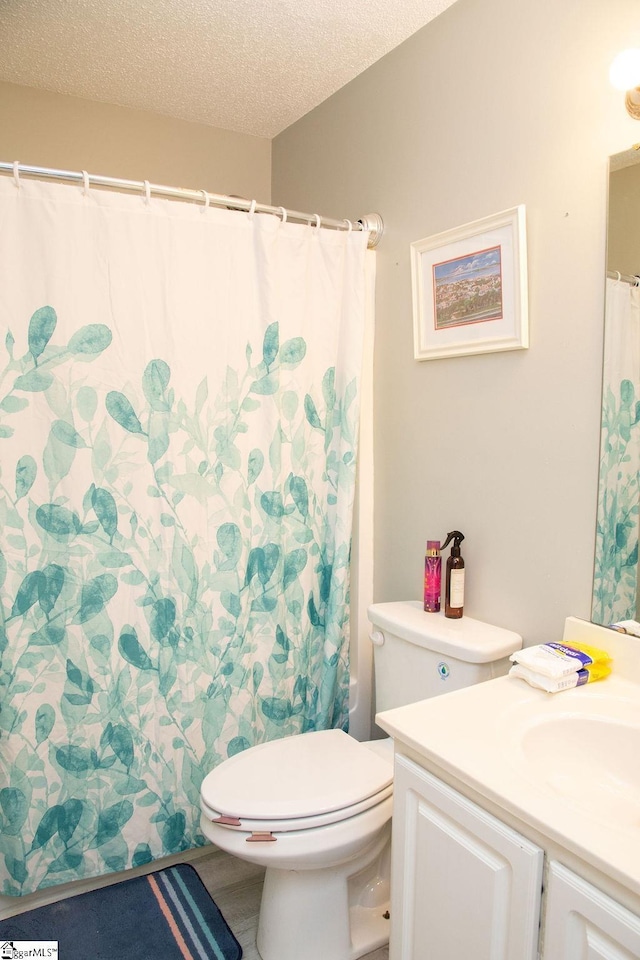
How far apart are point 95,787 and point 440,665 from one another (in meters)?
1.04

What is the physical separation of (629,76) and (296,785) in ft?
5.42

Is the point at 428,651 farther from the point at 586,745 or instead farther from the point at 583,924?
the point at 583,924

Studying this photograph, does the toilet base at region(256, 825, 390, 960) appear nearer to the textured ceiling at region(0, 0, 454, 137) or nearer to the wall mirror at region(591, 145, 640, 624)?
the wall mirror at region(591, 145, 640, 624)

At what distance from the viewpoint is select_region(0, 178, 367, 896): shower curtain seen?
5.52 ft

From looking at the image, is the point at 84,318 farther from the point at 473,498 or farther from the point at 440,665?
the point at 440,665

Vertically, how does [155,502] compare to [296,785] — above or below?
above

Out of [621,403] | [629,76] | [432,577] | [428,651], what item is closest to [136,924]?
[428,651]

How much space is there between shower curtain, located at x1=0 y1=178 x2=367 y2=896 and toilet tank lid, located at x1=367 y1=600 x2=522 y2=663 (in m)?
0.30

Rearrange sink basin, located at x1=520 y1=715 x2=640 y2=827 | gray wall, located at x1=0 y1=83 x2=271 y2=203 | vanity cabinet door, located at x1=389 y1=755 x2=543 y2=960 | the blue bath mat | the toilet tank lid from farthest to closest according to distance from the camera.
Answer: gray wall, located at x1=0 y1=83 x2=271 y2=203
the blue bath mat
the toilet tank lid
sink basin, located at x1=520 y1=715 x2=640 y2=827
vanity cabinet door, located at x1=389 y1=755 x2=543 y2=960

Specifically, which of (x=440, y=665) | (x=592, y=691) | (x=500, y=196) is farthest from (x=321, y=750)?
(x=500, y=196)

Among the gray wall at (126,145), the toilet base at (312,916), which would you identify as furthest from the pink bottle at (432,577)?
the gray wall at (126,145)

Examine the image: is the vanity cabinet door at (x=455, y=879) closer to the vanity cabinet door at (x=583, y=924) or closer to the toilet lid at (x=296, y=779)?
the vanity cabinet door at (x=583, y=924)

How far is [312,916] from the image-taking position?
1.60 meters

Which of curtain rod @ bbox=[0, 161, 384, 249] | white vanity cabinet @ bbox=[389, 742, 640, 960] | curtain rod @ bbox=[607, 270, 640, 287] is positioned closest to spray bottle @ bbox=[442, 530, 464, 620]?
white vanity cabinet @ bbox=[389, 742, 640, 960]
